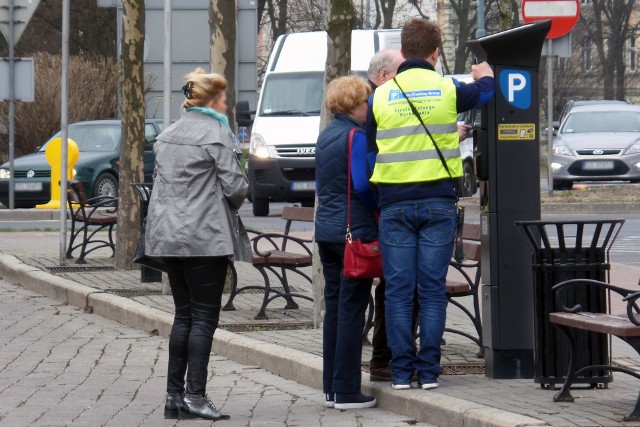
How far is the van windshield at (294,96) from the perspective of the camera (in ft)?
75.6

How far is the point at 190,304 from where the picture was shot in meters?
7.55

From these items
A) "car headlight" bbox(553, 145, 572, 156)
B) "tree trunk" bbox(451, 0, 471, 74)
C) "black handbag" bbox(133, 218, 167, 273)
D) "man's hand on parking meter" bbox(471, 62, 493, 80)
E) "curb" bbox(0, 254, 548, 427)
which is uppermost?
"tree trunk" bbox(451, 0, 471, 74)

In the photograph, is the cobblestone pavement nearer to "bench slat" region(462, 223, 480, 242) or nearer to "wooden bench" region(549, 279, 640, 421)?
"wooden bench" region(549, 279, 640, 421)

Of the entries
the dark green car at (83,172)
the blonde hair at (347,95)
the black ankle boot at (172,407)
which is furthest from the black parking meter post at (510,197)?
the dark green car at (83,172)

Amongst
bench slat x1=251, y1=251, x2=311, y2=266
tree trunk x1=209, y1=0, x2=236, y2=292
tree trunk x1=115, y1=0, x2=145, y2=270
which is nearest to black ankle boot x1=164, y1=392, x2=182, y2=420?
bench slat x1=251, y1=251, x2=311, y2=266

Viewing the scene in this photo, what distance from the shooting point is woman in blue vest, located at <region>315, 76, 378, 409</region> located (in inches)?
294

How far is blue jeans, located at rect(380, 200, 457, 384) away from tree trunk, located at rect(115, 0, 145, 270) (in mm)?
7321

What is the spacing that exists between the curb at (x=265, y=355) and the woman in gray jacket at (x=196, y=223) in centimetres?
95

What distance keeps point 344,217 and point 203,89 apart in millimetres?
959

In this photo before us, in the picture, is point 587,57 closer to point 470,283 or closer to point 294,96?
point 294,96

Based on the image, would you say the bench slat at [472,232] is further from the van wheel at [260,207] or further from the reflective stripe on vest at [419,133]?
the van wheel at [260,207]

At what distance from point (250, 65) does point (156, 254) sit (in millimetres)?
11876

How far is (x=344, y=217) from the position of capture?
749cm

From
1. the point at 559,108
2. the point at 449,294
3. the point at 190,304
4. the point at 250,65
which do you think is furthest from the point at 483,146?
the point at 559,108
